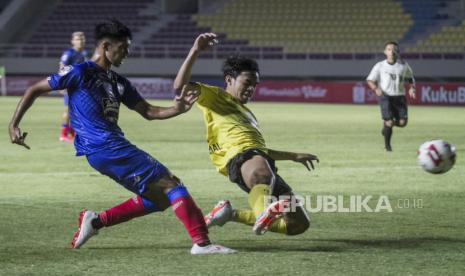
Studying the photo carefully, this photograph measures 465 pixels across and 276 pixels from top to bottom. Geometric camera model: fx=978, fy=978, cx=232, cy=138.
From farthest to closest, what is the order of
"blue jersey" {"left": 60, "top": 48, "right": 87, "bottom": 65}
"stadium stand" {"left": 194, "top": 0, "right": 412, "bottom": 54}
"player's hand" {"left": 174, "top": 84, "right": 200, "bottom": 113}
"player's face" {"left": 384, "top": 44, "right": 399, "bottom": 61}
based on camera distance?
"stadium stand" {"left": 194, "top": 0, "right": 412, "bottom": 54} < "player's face" {"left": 384, "top": 44, "right": 399, "bottom": 61} < "blue jersey" {"left": 60, "top": 48, "right": 87, "bottom": 65} < "player's hand" {"left": 174, "top": 84, "right": 200, "bottom": 113}

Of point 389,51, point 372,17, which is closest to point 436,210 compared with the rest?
point 389,51

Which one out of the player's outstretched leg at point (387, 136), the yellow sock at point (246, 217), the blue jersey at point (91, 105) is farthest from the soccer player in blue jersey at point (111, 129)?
the player's outstretched leg at point (387, 136)

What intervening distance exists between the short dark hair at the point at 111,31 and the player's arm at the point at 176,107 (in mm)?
590

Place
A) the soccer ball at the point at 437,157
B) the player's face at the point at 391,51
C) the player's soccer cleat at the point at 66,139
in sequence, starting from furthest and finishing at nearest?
the player's soccer cleat at the point at 66,139 < the player's face at the point at 391,51 < the soccer ball at the point at 437,157

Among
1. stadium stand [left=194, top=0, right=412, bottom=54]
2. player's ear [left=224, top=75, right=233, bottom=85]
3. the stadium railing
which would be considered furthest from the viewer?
stadium stand [left=194, top=0, right=412, bottom=54]

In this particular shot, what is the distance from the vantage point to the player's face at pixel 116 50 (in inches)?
285

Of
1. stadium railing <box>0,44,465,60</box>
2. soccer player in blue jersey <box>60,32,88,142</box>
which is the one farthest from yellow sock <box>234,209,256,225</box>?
stadium railing <box>0,44,465,60</box>

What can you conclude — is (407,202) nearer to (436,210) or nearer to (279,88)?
(436,210)

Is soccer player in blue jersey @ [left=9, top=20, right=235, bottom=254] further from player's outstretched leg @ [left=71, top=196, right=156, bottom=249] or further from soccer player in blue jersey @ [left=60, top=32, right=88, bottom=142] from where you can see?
soccer player in blue jersey @ [left=60, top=32, right=88, bottom=142]

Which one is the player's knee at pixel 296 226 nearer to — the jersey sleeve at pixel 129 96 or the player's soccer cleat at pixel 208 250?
the player's soccer cleat at pixel 208 250

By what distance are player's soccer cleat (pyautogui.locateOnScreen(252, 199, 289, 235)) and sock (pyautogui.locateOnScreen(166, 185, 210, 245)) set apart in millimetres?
399

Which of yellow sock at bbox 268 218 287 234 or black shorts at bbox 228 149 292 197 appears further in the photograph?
black shorts at bbox 228 149 292 197

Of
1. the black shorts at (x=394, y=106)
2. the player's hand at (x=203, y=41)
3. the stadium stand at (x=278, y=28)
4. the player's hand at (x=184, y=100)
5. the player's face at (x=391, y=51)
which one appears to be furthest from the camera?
the stadium stand at (x=278, y=28)

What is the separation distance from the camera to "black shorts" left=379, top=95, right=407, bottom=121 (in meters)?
19.1
